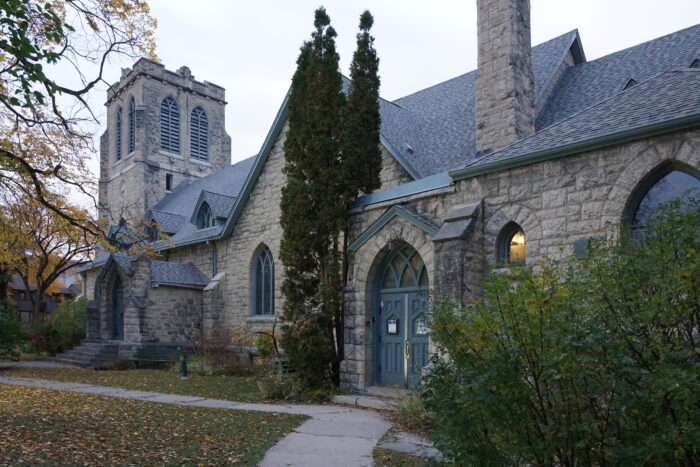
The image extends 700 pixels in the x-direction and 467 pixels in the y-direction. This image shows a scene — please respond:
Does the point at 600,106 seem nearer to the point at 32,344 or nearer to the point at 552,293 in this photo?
the point at 552,293

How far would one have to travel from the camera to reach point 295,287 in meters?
12.5

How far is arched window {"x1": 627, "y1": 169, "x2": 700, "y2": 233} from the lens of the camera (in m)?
8.29

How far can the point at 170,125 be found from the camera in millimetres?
36781

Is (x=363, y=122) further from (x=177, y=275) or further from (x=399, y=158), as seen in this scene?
(x=177, y=275)

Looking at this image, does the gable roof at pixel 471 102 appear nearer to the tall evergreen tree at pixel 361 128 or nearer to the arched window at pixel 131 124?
the tall evergreen tree at pixel 361 128

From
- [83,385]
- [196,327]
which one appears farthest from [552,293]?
[196,327]

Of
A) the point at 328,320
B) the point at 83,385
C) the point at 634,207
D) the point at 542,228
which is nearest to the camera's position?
the point at 634,207

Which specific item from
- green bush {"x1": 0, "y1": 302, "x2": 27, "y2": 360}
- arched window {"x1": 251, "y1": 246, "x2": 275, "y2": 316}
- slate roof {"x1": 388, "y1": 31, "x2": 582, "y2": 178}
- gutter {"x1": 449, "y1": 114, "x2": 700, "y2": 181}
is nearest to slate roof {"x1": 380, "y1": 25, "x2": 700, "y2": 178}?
slate roof {"x1": 388, "y1": 31, "x2": 582, "y2": 178}

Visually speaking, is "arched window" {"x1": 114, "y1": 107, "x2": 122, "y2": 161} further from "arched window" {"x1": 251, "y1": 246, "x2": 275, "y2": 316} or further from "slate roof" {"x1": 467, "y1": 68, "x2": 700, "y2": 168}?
"slate roof" {"x1": 467, "y1": 68, "x2": 700, "y2": 168}

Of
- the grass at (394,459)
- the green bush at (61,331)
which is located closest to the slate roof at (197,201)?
the green bush at (61,331)

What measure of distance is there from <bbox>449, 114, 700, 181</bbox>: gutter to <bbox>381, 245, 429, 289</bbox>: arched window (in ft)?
6.42

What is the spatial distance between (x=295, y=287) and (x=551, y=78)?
370 inches

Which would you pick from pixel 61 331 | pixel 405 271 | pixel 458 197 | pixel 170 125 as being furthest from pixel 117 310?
pixel 170 125

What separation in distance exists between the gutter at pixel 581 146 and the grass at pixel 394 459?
5.34 metres
